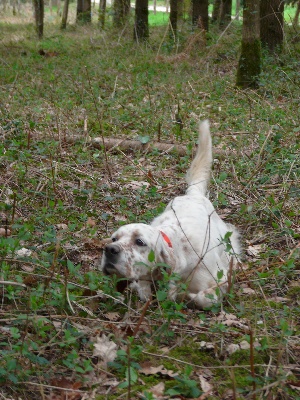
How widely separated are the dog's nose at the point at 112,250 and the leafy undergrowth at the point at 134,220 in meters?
0.17

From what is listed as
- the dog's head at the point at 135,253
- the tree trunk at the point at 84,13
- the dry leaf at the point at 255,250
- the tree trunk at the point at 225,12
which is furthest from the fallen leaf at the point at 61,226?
the tree trunk at the point at 84,13

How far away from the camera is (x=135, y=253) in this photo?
372cm

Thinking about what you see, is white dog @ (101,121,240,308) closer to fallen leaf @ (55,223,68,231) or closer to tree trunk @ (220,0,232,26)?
fallen leaf @ (55,223,68,231)

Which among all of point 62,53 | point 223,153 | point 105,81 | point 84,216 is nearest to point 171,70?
point 105,81

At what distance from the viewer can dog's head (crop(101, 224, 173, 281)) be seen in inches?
143

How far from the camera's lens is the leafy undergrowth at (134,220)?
2.98 metres

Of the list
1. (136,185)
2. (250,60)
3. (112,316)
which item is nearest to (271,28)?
(250,60)

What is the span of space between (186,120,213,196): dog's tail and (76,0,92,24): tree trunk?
17.4 meters

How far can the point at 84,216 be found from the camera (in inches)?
198

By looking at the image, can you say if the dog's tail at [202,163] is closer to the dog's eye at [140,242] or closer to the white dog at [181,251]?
the white dog at [181,251]

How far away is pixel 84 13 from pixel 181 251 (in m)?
19.3

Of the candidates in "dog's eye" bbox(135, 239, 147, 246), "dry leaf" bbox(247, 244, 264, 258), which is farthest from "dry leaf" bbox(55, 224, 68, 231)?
"dry leaf" bbox(247, 244, 264, 258)

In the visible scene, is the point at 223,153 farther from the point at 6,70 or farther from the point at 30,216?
the point at 6,70

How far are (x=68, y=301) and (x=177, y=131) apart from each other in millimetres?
4461
